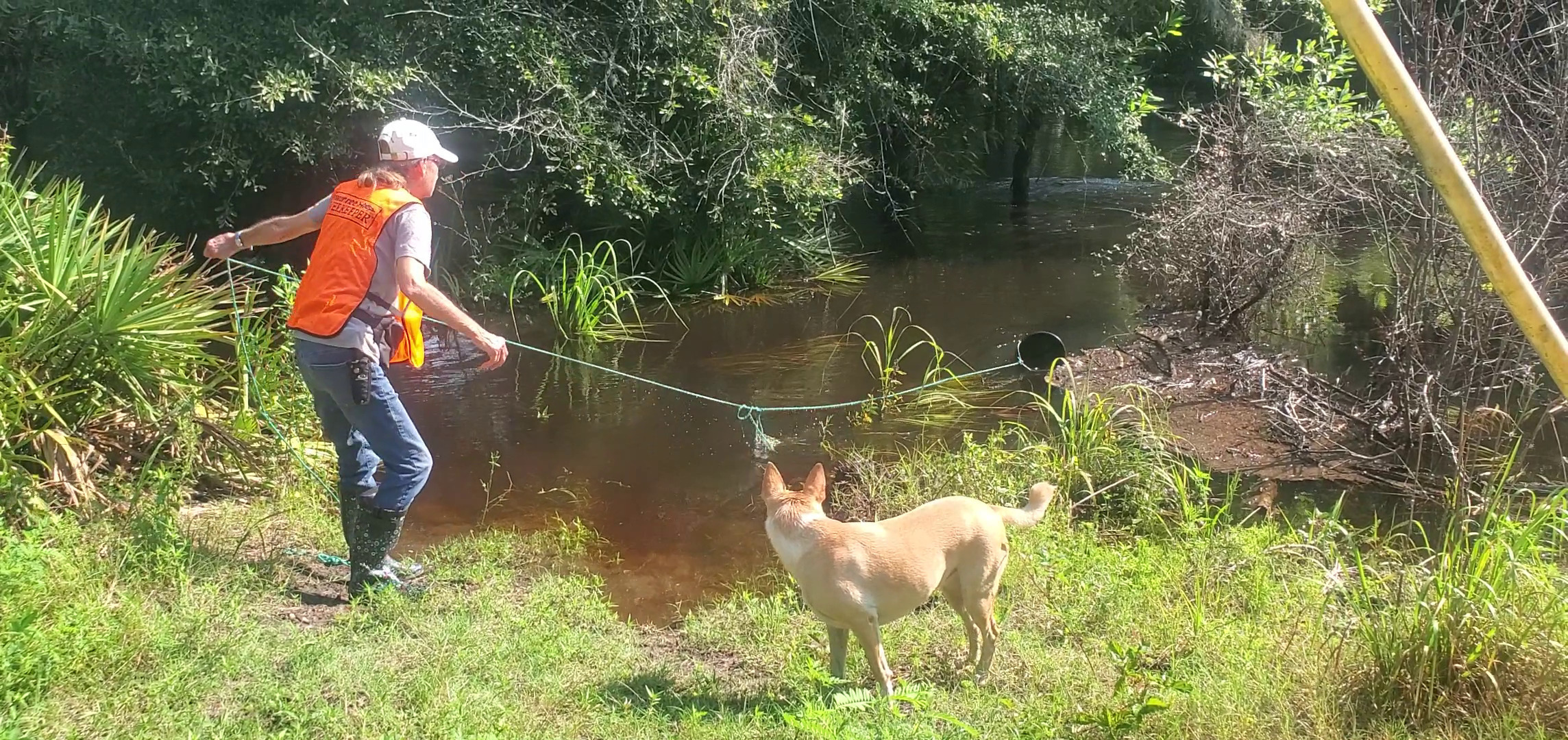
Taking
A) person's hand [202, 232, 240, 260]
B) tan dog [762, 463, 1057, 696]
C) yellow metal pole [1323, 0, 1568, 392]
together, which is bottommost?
tan dog [762, 463, 1057, 696]

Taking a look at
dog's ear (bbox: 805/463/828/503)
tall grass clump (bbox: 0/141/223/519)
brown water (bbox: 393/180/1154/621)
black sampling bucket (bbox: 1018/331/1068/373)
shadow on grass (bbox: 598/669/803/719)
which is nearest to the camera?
shadow on grass (bbox: 598/669/803/719)

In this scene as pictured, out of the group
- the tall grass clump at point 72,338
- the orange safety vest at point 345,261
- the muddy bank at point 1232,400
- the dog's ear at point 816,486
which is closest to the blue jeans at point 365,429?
the orange safety vest at point 345,261

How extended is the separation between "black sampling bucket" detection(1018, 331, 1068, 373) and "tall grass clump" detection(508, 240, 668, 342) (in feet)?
13.3

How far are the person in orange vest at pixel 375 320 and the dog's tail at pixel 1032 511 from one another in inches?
88.0

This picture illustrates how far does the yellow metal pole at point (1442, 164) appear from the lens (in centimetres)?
218

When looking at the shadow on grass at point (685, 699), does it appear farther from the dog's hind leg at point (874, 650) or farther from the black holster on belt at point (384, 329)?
the black holster on belt at point (384, 329)

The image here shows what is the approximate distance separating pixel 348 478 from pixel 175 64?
672 cm

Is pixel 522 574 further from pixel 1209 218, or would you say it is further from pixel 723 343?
pixel 1209 218

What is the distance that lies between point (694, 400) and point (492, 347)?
475 cm

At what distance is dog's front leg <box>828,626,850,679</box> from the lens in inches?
165

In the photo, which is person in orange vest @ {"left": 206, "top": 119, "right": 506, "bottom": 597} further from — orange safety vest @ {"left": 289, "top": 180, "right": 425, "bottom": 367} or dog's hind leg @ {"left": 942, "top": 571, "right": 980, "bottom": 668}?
dog's hind leg @ {"left": 942, "top": 571, "right": 980, "bottom": 668}

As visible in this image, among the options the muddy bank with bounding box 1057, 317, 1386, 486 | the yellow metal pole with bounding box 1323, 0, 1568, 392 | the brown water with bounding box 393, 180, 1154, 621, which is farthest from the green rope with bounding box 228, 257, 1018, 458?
the yellow metal pole with bounding box 1323, 0, 1568, 392

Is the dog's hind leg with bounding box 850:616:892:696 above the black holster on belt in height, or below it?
below

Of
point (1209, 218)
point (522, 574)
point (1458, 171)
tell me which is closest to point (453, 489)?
point (522, 574)
